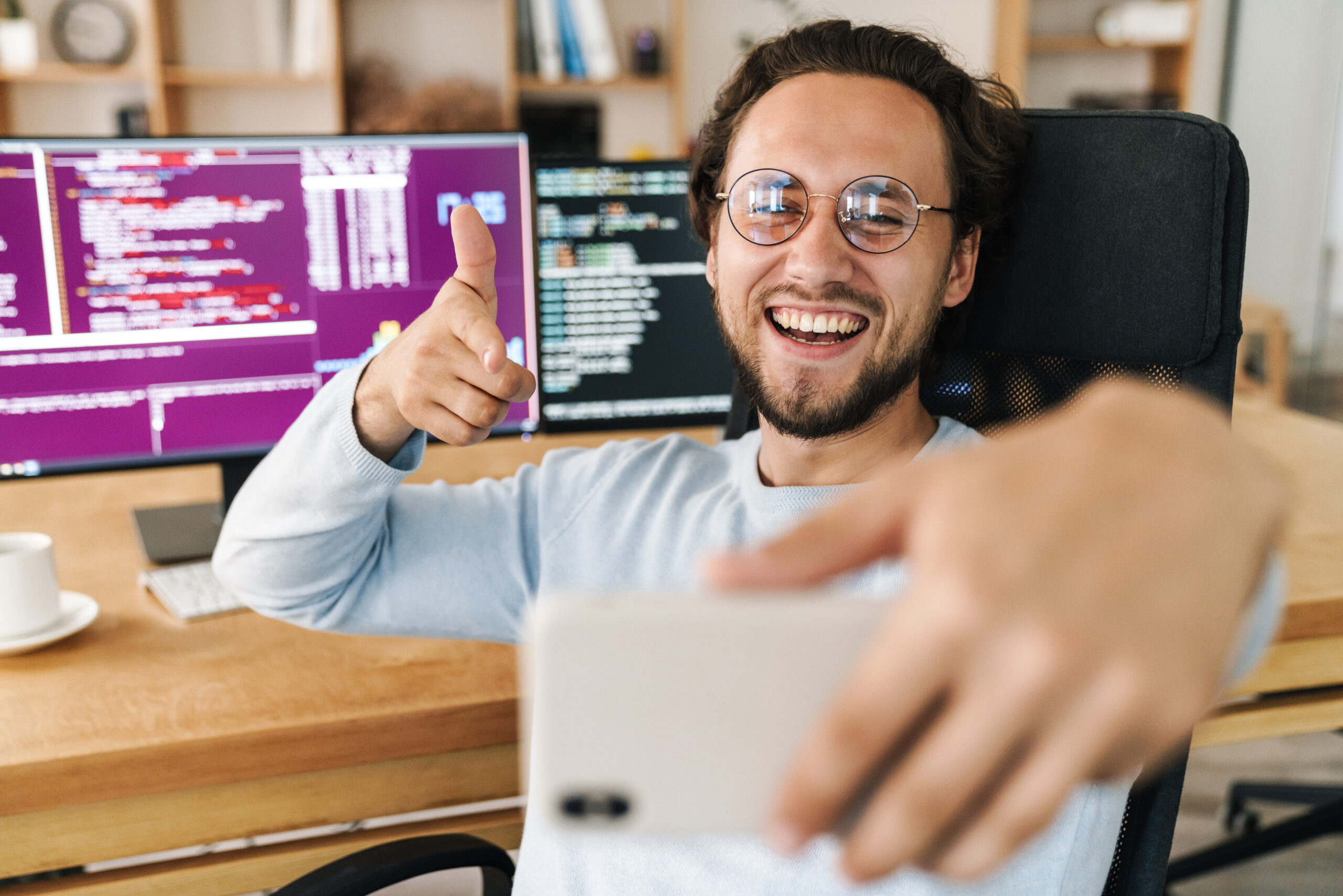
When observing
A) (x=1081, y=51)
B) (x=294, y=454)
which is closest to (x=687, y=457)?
(x=294, y=454)

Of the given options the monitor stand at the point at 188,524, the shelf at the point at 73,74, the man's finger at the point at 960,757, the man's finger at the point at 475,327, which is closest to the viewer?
the man's finger at the point at 960,757

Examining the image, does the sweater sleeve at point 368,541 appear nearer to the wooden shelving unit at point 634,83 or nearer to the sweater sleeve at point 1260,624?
the sweater sleeve at point 1260,624

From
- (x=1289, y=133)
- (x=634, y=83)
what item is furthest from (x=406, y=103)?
(x=1289, y=133)

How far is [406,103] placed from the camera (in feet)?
11.1

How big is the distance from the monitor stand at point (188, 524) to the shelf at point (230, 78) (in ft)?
7.42

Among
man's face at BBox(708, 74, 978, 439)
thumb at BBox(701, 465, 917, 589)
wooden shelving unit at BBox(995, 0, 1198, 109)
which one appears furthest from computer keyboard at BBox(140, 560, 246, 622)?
wooden shelving unit at BBox(995, 0, 1198, 109)

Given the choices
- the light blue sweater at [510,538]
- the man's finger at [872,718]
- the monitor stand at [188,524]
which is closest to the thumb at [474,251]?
the light blue sweater at [510,538]

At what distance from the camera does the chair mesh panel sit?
0.94 m

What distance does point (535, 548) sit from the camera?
3.51 feet

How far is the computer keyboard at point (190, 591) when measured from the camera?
1.12 metres

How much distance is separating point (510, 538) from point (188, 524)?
0.53 meters

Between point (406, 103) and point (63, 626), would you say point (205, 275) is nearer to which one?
point (63, 626)

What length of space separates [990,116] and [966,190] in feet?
0.24

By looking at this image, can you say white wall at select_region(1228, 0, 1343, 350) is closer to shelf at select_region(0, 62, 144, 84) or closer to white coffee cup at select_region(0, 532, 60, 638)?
shelf at select_region(0, 62, 144, 84)
